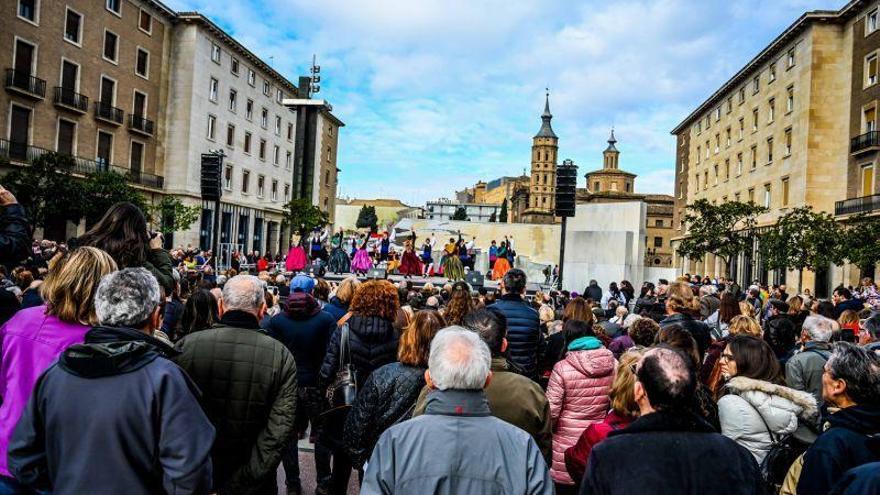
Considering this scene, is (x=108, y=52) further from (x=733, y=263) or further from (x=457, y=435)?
(x=733, y=263)

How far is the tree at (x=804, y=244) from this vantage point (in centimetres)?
2820

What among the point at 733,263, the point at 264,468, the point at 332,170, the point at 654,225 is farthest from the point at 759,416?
the point at 654,225

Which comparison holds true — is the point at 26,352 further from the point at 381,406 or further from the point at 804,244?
the point at 804,244

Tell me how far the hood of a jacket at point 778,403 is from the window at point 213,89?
143ft

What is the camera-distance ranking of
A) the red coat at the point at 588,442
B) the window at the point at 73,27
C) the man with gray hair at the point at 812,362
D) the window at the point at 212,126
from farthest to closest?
the window at the point at 212,126 → the window at the point at 73,27 → the man with gray hair at the point at 812,362 → the red coat at the point at 588,442

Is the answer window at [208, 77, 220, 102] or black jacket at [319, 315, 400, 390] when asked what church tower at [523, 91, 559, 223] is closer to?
window at [208, 77, 220, 102]

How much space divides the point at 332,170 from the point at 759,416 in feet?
204

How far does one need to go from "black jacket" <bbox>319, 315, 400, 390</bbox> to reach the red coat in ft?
6.99

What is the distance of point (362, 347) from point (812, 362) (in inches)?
134

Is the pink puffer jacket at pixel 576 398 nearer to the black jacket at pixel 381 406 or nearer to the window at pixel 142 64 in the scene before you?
the black jacket at pixel 381 406

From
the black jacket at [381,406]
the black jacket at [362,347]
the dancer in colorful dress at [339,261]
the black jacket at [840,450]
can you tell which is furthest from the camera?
the dancer in colorful dress at [339,261]

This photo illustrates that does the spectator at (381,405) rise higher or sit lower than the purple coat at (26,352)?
lower

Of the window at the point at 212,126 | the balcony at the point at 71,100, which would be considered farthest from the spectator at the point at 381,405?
the window at the point at 212,126

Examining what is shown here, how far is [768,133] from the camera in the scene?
43906mm
